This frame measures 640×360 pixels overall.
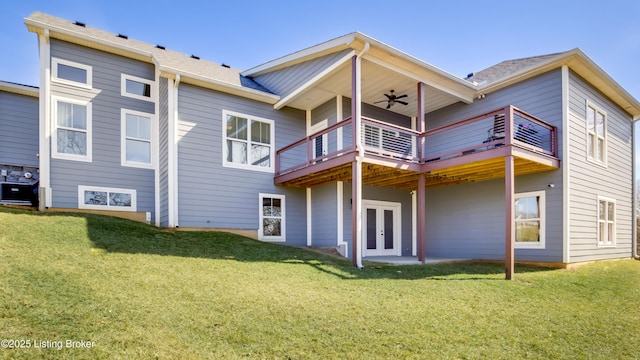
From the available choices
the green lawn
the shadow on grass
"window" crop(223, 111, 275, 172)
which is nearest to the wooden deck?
"window" crop(223, 111, 275, 172)

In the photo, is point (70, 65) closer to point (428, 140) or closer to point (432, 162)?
point (432, 162)

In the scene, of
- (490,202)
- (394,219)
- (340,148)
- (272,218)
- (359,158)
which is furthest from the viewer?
(394,219)

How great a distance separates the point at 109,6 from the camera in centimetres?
1027

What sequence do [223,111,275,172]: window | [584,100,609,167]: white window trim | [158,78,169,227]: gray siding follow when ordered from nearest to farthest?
[158,78,169,227]: gray siding
[584,100,609,167]: white window trim
[223,111,275,172]: window

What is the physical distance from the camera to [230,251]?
8086 millimetres

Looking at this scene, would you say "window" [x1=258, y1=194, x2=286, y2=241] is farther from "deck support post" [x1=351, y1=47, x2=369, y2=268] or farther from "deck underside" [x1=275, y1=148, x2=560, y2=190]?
"deck support post" [x1=351, y1=47, x2=369, y2=268]

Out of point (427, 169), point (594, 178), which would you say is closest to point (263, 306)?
point (427, 169)

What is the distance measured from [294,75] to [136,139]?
5053 millimetres

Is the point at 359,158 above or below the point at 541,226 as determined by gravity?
above

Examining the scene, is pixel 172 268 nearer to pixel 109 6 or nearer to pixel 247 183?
pixel 247 183

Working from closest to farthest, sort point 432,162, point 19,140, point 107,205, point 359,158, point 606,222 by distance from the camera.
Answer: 1. point 359,158
2. point 432,162
3. point 107,205
4. point 606,222
5. point 19,140

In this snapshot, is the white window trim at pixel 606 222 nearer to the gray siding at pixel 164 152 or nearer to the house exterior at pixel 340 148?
the house exterior at pixel 340 148

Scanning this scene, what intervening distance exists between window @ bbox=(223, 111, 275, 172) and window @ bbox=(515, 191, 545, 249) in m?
7.55

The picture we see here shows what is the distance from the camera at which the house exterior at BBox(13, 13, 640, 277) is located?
360 inches
